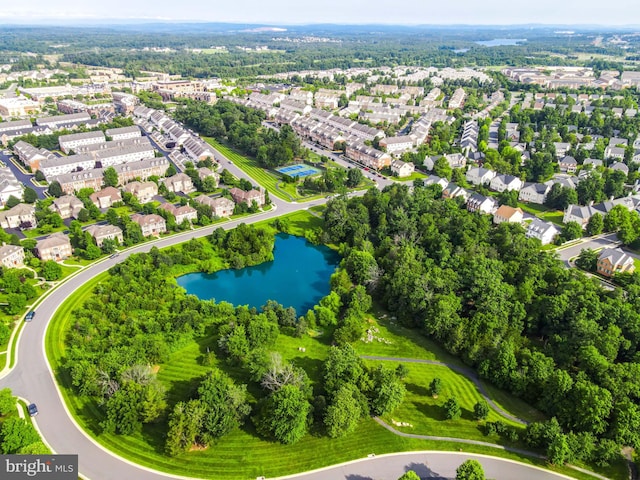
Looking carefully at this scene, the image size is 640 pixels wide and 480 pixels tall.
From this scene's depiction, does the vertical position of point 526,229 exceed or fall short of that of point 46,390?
it exceeds it

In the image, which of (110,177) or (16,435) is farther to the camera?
(110,177)

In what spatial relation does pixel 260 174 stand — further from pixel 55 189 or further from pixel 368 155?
pixel 55 189

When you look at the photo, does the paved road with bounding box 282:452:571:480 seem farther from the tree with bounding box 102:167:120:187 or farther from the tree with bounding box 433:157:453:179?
the tree with bounding box 102:167:120:187

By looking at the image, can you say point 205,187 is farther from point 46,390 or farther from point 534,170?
point 534,170

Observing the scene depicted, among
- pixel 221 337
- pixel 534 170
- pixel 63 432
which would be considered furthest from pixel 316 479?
pixel 534 170

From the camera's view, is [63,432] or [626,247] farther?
[626,247]

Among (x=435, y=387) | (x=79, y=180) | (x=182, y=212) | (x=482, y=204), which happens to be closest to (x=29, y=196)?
(x=79, y=180)

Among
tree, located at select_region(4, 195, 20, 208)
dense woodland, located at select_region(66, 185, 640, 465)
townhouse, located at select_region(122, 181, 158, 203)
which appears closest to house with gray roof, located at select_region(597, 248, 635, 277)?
dense woodland, located at select_region(66, 185, 640, 465)
